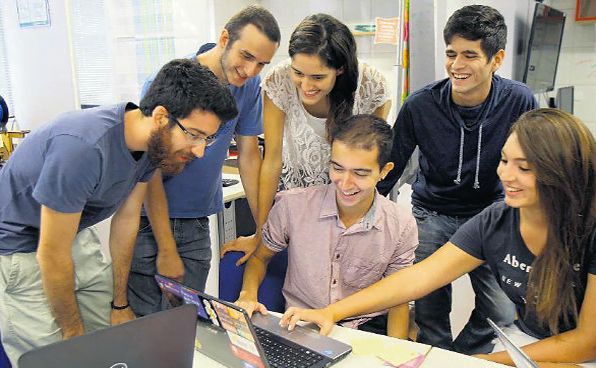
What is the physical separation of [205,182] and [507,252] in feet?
3.35

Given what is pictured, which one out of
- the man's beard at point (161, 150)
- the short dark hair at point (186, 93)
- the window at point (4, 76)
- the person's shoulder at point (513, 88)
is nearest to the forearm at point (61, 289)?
the man's beard at point (161, 150)

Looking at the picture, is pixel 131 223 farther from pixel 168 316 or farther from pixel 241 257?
pixel 168 316

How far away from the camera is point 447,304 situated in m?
2.06

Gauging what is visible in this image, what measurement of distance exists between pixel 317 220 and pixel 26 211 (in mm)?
821

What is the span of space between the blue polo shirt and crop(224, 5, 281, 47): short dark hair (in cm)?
20

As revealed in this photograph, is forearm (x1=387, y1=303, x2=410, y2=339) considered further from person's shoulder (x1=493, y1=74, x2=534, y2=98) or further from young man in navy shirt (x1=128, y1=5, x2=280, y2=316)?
person's shoulder (x1=493, y1=74, x2=534, y2=98)

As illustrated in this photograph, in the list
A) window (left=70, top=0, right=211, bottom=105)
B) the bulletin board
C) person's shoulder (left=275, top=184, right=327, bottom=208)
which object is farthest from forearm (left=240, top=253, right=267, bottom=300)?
the bulletin board

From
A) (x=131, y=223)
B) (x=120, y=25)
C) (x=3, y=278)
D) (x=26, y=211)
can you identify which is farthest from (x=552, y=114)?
(x=120, y=25)

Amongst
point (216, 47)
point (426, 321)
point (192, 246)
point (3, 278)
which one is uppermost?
point (216, 47)

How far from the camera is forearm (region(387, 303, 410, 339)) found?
5.23 feet

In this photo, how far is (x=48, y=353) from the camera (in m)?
0.72

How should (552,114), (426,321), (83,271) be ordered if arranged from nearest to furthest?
(552,114) < (83,271) < (426,321)

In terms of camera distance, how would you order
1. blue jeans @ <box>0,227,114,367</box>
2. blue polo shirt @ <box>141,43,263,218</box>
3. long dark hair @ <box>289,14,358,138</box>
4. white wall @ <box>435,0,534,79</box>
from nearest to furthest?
blue jeans @ <box>0,227,114,367</box>, long dark hair @ <box>289,14,358,138</box>, blue polo shirt @ <box>141,43,263,218</box>, white wall @ <box>435,0,534,79</box>

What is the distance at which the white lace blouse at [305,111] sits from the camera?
178 centimetres
